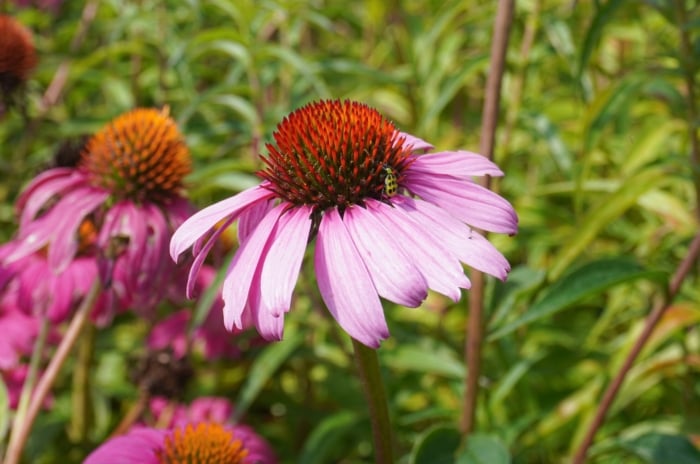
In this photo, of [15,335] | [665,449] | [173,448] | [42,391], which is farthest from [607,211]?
[15,335]

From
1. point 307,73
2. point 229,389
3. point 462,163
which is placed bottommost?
point 229,389

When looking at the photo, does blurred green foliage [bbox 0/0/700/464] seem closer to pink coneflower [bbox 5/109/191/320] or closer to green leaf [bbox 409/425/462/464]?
green leaf [bbox 409/425/462/464]

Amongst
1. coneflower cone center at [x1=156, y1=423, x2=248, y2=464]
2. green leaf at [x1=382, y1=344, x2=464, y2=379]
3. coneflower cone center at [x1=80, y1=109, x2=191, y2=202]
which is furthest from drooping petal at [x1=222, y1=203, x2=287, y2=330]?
green leaf at [x1=382, y1=344, x2=464, y2=379]

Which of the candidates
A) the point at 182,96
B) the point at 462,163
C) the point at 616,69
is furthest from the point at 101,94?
the point at 462,163

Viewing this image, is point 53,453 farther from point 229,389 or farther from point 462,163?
point 462,163

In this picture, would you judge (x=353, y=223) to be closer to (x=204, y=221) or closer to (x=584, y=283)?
(x=204, y=221)

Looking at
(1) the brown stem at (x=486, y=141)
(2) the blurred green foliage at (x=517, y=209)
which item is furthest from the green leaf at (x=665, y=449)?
(1) the brown stem at (x=486, y=141)

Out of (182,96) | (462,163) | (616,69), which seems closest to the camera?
(462,163)
